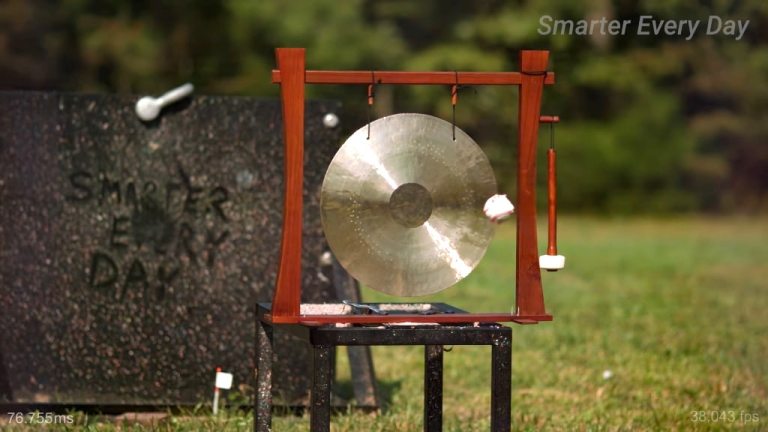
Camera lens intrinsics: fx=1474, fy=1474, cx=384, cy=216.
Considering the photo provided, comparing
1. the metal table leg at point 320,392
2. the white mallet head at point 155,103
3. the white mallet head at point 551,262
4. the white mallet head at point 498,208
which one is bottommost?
the metal table leg at point 320,392

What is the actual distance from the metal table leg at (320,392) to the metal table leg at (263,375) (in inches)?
27.7

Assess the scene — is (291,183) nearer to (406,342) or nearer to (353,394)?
(406,342)

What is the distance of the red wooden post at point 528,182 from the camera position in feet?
18.4

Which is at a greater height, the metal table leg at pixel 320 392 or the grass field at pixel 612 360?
the grass field at pixel 612 360

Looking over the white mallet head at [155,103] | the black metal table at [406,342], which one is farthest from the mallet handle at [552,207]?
the white mallet head at [155,103]

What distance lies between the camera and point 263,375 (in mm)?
6121

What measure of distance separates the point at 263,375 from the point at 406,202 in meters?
1.07

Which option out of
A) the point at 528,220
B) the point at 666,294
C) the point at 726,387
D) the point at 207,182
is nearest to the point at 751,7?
the point at 666,294

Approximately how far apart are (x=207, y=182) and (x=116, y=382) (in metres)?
1.16

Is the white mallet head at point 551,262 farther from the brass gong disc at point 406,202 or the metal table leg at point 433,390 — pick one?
the metal table leg at point 433,390

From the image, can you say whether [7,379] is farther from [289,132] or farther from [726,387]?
[726,387]

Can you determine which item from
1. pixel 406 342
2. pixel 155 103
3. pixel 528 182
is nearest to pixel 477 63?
pixel 155 103

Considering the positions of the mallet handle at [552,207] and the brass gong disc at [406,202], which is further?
the mallet handle at [552,207]

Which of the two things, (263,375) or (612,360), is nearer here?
(263,375)
